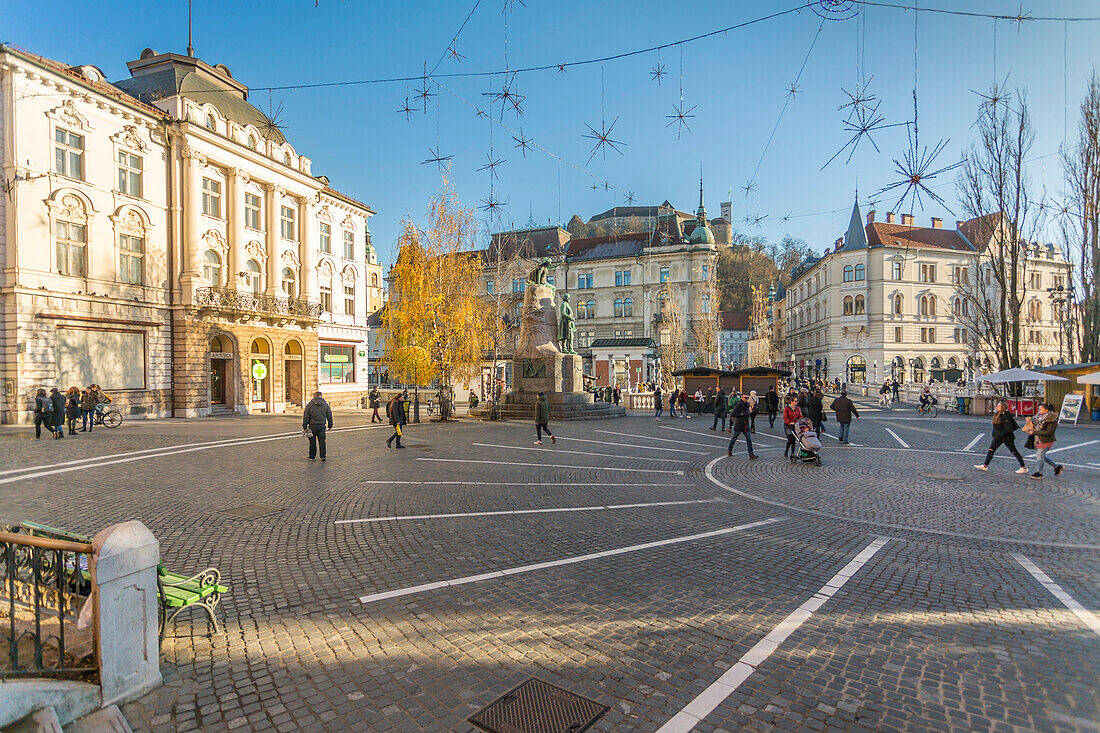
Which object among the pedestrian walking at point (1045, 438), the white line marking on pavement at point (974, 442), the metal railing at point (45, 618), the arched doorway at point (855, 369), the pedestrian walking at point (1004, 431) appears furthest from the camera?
the arched doorway at point (855, 369)

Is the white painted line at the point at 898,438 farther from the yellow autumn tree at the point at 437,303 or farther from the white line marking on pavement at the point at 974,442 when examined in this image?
the yellow autumn tree at the point at 437,303

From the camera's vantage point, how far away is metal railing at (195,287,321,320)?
2834cm

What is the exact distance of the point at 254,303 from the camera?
3117 centimetres

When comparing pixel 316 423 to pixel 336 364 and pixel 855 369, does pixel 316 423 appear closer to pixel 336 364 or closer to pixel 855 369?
pixel 336 364

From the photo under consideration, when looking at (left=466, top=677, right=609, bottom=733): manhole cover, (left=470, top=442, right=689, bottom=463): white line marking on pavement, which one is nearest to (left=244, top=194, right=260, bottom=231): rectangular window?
(left=470, top=442, right=689, bottom=463): white line marking on pavement

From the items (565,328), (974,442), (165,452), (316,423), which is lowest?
(974,442)

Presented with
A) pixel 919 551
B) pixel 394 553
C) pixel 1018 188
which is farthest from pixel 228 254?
pixel 1018 188

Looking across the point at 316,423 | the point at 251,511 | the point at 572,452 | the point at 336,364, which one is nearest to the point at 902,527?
the point at 572,452

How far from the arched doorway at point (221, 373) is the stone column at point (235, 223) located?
3.43m

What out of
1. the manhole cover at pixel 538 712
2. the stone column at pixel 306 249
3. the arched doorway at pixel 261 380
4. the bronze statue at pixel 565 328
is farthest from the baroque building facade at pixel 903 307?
the manhole cover at pixel 538 712

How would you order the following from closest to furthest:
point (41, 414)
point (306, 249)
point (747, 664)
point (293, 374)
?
point (747, 664), point (41, 414), point (293, 374), point (306, 249)

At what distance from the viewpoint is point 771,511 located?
9000mm

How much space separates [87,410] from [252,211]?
16.0 m

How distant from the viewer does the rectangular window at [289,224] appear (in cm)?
3497
